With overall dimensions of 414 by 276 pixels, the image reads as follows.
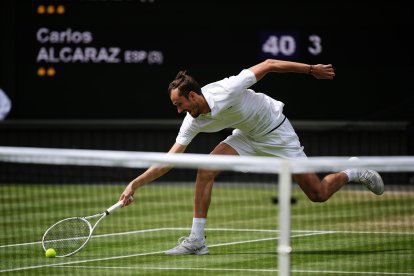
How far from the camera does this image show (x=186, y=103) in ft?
28.9

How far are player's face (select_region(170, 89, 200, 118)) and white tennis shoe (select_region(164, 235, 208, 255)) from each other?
1.04 m

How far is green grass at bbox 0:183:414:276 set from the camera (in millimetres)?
8531

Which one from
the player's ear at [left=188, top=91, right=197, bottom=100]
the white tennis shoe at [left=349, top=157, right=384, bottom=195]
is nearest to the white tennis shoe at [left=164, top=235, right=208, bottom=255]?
the player's ear at [left=188, top=91, right=197, bottom=100]

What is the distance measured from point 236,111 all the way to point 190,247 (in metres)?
1.15

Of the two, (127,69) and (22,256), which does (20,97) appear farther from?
(22,256)

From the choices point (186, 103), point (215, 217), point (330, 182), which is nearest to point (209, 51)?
point (215, 217)

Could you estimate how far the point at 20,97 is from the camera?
53.6ft

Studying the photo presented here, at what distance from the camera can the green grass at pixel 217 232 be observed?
→ 28.0 feet

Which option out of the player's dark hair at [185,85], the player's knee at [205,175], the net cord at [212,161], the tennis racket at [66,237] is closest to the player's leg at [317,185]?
the player's knee at [205,175]

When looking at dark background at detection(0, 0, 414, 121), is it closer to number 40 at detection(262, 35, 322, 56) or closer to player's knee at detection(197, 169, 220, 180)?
number 40 at detection(262, 35, 322, 56)

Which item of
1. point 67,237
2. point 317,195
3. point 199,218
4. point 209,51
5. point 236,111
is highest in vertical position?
point 209,51

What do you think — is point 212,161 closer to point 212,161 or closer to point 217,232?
point 212,161

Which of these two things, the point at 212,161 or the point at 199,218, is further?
the point at 199,218

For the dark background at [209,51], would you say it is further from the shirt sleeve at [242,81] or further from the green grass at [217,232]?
the shirt sleeve at [242,81]
